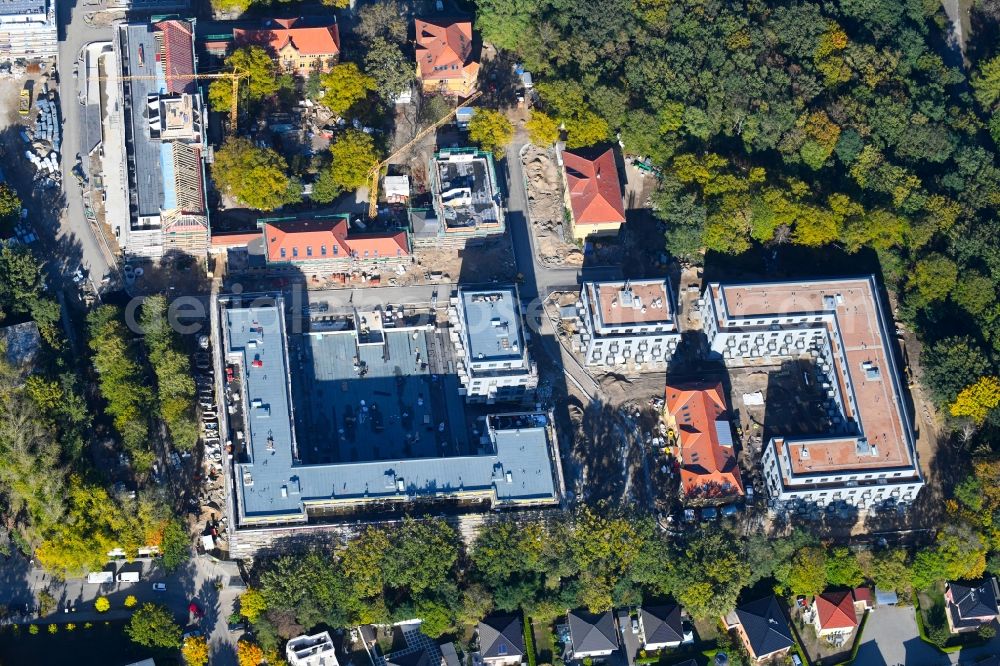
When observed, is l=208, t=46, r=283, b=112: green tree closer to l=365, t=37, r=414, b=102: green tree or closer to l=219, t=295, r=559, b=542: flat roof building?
l=365, t=37, r=414, b=102: green tree

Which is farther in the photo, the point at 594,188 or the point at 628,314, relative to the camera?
the point at 594,188

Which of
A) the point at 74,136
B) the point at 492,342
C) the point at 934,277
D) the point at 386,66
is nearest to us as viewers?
the point at 492,342

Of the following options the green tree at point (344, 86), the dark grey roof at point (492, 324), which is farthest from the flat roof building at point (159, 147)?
the dark grey roof at point (492, 324)

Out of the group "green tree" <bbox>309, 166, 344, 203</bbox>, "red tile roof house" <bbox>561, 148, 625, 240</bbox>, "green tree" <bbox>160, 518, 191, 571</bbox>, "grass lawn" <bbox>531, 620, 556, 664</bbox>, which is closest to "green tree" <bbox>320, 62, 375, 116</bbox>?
"green tree" <bbox>309, 166, 344, 203</bbox>

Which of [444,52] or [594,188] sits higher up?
[444,52]

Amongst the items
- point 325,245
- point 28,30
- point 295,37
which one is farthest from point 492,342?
point 28,30

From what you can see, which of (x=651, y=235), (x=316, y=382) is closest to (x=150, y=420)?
(x=316, y=382)

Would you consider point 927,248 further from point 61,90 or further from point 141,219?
point 61,90

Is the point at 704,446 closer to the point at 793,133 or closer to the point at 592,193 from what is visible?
the point at 592,193
